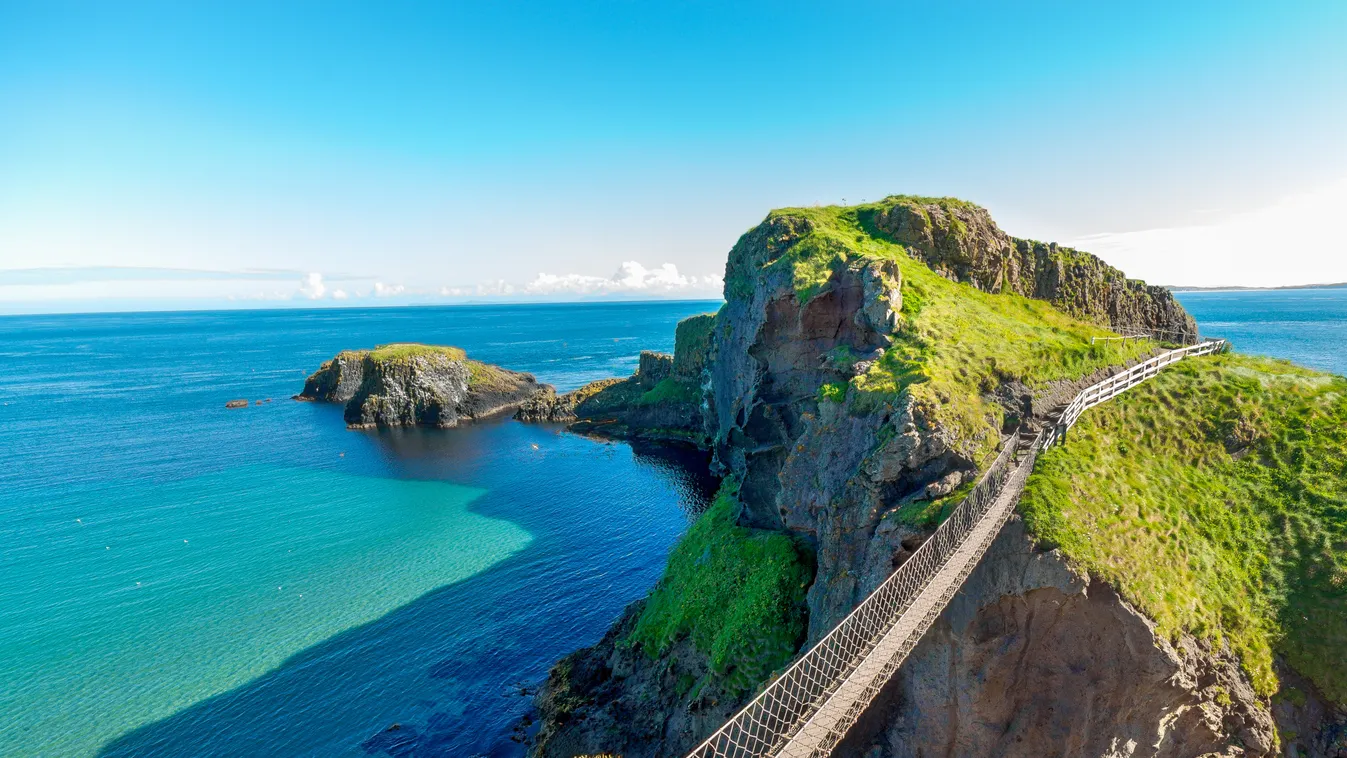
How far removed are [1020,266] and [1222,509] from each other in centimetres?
2672

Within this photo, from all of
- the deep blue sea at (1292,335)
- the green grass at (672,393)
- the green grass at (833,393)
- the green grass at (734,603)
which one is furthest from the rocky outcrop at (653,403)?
the deep blue sea at (1292,335)

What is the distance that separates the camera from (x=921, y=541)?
683 inches

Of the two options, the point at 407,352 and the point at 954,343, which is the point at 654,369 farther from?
the point at 954,343

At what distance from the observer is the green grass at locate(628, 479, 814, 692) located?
2227cm

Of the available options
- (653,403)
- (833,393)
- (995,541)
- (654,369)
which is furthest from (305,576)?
(654,369)

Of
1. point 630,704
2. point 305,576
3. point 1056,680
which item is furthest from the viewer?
point 305,576

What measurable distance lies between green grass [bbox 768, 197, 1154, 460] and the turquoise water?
21.7 m

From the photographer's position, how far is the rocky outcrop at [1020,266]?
3800 cm

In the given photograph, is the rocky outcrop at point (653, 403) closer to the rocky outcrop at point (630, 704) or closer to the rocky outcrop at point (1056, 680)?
the rocky outcrop at point (630, 704)

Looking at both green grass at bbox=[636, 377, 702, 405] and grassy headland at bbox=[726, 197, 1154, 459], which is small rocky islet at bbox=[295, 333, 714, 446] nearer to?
green grass at bbox=[636, 377, 702, 405]

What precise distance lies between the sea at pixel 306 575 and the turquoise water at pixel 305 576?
158 mm

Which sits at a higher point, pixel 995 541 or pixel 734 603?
pixel 995 541

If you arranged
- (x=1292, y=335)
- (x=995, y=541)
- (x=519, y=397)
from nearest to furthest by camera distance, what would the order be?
(x=995, y=541) < (x=519, y=397) < (x=1292, y=335)

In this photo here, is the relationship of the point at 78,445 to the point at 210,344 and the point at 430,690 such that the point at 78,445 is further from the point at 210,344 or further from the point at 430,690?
the point at 210,344
